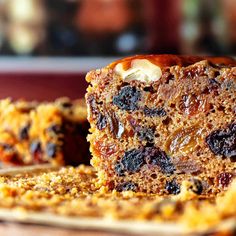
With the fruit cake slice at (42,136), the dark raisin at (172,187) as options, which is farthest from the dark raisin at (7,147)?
the dark raisin at (172,187)

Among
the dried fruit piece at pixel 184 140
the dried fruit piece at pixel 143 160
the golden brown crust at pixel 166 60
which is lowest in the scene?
the dried fruit piece at pixel 143 160

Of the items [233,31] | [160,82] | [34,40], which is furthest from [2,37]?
[160,82]

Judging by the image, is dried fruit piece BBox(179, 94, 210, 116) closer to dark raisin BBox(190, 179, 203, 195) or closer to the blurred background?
dark raisin BBox(190, 179, 203, 195)

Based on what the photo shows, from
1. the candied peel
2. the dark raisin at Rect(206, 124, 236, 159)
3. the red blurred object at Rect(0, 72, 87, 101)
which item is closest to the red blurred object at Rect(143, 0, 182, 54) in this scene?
the red blurred object at Rect(0, 72, 87, 101)

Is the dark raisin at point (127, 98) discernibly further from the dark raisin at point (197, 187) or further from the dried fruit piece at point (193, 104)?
the dark raisin at point (197, 187)

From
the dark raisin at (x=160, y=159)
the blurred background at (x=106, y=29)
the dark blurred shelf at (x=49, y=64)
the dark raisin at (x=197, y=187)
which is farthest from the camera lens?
the blurred background at (x=106, y=29)

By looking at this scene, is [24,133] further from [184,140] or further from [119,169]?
[184,140]

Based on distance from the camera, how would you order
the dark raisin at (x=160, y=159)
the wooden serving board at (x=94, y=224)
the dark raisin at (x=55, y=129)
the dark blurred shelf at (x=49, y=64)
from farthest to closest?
1. the dark blurred shelf at (x=49, y=64)
2. the dark raisin at (x=55, y=129)
3. the dark raisin at (x=160, y=159)
4. the wooden serving board at (x=94, y=224)
